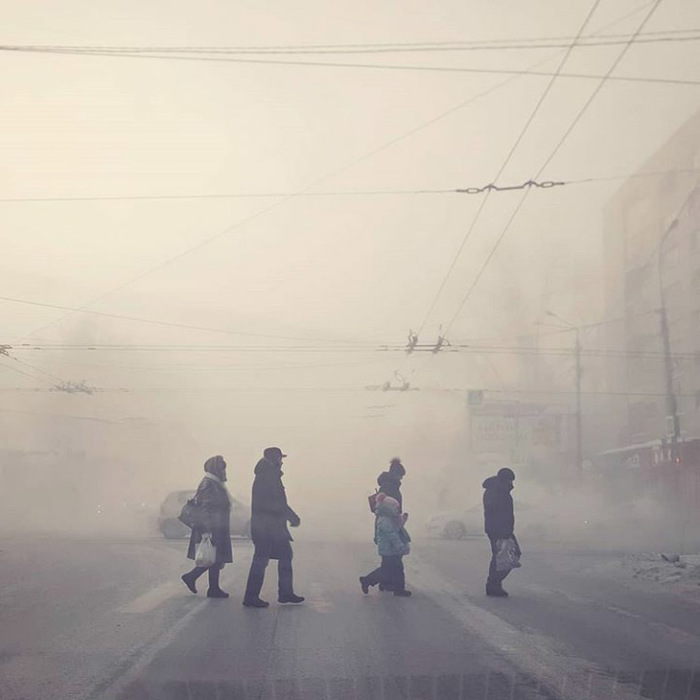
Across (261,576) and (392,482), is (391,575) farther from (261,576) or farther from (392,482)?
(261,576)

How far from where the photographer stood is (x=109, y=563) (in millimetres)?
18969

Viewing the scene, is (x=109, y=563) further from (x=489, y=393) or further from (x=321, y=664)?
(x=489, y=393)

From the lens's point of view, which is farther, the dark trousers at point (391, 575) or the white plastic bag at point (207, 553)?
the dark trousers at point (391, 575)

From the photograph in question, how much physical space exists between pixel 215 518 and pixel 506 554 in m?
3.63

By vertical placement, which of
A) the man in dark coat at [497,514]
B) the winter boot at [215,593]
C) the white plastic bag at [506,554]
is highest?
the man in dark coat at [497,514]

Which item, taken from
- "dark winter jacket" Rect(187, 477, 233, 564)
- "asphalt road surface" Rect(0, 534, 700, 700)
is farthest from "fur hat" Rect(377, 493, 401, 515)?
"dark winter jacket" Rect(187, 477, 233, 564)

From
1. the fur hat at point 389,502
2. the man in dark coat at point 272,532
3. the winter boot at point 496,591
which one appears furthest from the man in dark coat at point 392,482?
the man in dark coat at point 272,532

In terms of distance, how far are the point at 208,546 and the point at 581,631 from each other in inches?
176

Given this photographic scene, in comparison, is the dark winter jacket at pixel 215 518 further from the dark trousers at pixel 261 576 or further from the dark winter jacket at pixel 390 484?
the dark winter jacket at pixel 390 484

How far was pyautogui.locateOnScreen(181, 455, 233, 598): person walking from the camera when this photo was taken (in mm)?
12391

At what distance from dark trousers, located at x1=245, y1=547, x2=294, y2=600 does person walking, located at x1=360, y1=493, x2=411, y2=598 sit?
59.0 inches

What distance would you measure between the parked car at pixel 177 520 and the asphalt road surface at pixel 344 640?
12.8 meters

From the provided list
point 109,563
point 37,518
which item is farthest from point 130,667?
point 37,518

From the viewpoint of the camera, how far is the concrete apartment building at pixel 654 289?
53.7m
